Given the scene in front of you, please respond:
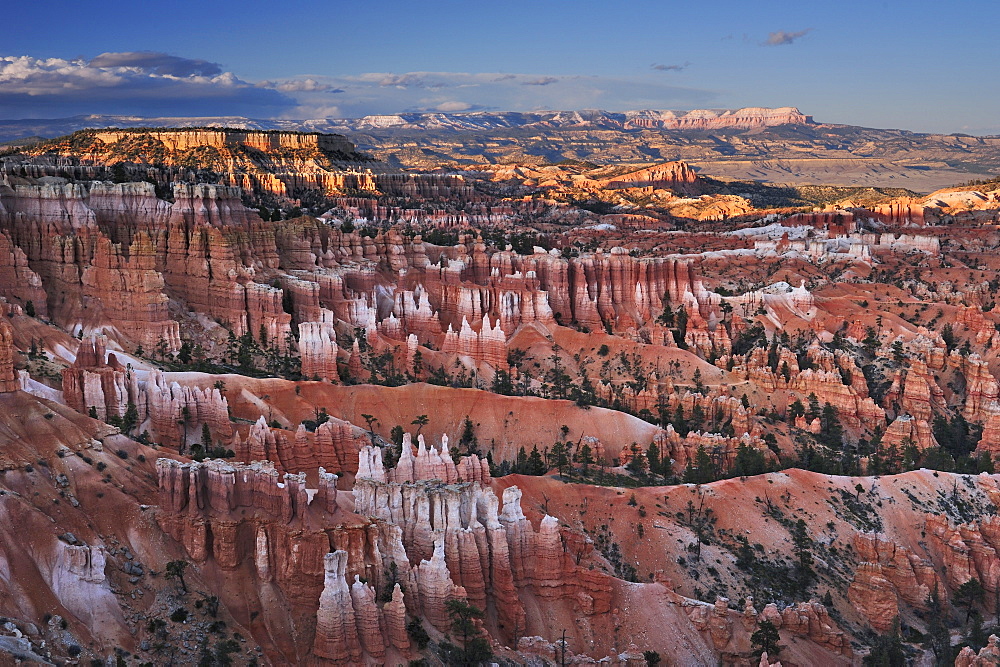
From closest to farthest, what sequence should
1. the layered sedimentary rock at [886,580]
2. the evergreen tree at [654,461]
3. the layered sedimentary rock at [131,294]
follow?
the layered sedimentary rock at [886,580] → the evergreen tree at [654,461] → the layered sedimentary rock at [131,294]

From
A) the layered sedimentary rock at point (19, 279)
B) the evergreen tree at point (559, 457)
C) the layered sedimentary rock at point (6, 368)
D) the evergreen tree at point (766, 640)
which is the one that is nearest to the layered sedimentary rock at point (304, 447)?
the evergreen tree at point (559, 457)

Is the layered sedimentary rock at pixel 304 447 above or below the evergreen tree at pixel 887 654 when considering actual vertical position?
above

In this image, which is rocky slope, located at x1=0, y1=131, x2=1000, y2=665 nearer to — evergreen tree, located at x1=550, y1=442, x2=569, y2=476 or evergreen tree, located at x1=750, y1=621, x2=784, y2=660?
evergreen tree, located at x1=550, y1=442, x2=569, y2=476

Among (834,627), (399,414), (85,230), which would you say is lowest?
(834,627)

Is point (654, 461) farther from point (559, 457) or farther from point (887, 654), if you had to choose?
point (887, 654)

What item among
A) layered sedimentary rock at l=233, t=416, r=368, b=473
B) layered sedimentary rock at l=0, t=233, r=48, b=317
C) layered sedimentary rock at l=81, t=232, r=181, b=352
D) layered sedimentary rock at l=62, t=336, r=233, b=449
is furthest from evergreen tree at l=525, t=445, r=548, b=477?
layered sedimentary rock at l=0, t=233, r=48, b=317

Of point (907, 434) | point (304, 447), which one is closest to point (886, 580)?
point (907, 434)

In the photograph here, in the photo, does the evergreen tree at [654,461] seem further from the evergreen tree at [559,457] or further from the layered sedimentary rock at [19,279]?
the layered sedimentary rock at [19,279]

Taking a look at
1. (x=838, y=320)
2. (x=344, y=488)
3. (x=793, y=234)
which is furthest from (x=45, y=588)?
(x=793, y=234)

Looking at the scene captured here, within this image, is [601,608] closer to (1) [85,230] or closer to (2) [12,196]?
(1) [85,230]

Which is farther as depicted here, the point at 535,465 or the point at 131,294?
the point at 131,294

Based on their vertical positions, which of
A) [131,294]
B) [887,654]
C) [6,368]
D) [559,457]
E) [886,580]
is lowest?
[887,654]
